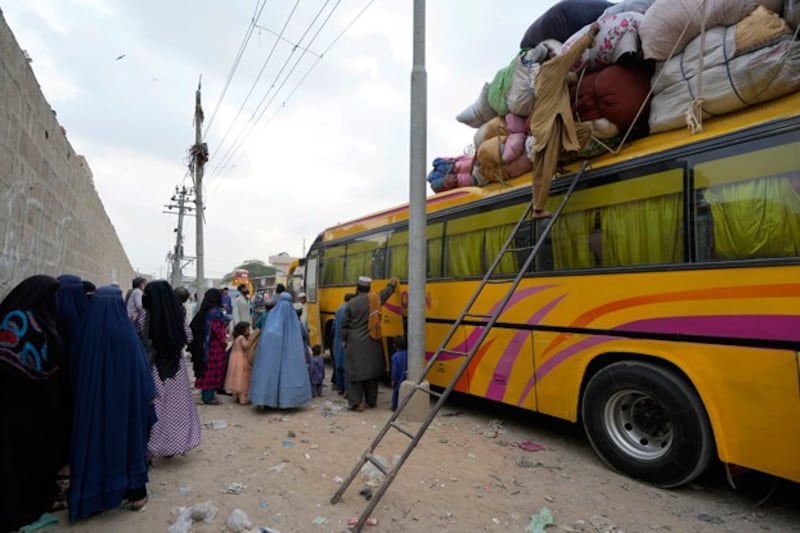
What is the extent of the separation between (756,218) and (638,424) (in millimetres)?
1894

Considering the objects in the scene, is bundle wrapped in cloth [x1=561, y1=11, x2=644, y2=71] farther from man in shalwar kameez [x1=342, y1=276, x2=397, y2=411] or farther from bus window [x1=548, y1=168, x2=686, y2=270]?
man in shalwar kameez [x1=342, y1=276, x2=397, y2=411]

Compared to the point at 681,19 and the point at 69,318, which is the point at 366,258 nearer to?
the point at 69,318

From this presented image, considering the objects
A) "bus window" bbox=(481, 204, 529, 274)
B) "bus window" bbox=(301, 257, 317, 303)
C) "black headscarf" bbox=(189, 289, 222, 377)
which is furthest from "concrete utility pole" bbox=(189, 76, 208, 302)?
"bus window" bbox=(481, 204, 529, 274)

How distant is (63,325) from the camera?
3.05 meters

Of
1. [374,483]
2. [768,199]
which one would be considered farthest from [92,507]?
[768,199]

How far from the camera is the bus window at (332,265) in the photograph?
8891mm

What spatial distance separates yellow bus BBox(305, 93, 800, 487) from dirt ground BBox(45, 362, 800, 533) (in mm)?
361

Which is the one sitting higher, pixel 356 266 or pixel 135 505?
pixel 356 266

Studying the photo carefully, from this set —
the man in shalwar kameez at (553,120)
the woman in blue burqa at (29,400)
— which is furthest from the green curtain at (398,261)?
the woman in blue burqa at (29,400)

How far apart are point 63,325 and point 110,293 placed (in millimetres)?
373

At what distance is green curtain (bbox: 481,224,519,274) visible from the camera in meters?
5.00

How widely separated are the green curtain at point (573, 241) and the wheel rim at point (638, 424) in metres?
1.22

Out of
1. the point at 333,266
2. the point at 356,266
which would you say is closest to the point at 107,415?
the point at 356,266

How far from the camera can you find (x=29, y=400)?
2.72m
